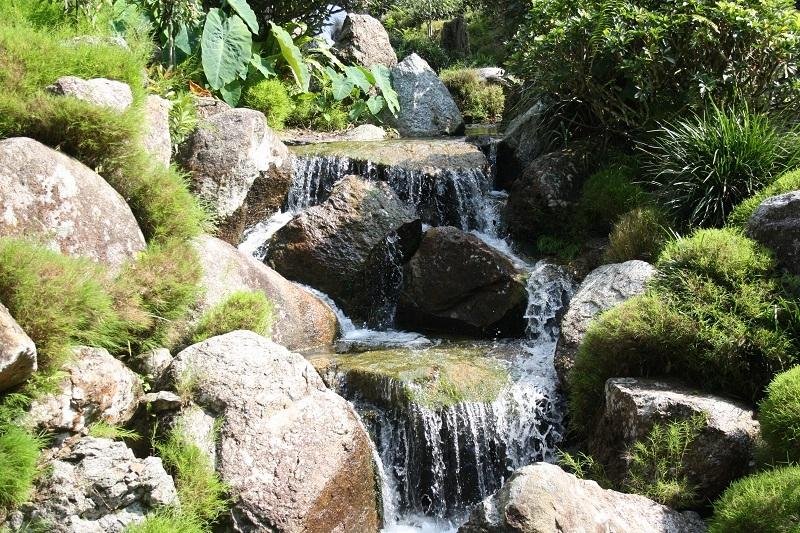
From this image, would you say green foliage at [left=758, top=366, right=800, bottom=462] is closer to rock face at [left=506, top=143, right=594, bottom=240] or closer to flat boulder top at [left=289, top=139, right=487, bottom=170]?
rock face at [left=506, top=143, right=594, bottom=240]

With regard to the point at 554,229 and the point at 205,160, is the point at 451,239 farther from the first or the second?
the point at 205,160

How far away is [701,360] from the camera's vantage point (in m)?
6.28

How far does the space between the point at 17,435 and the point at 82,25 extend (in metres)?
6.19

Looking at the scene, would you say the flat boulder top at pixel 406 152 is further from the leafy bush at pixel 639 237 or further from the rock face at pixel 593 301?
the rock face at pixel 593 301

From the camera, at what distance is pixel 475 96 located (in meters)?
17.3

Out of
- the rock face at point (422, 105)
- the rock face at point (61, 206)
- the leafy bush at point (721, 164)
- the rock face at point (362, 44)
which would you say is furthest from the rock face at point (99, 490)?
the rock face at point (362, 44)

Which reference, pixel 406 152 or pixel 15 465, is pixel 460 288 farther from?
pixel 15 465

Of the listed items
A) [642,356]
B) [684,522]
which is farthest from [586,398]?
[684,522]

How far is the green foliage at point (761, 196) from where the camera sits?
7387 mm

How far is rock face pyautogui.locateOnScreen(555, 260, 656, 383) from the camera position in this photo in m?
7.22

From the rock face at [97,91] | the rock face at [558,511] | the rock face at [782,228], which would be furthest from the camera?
the rock face at [97,91]

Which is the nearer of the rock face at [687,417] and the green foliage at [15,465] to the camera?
the green foliage at [15,465]

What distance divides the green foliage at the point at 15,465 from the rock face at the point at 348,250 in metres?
4.85

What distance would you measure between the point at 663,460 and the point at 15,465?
445cm
